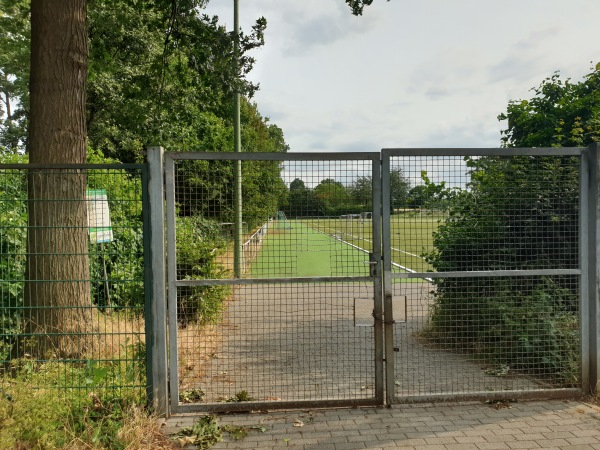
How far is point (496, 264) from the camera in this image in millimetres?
5625

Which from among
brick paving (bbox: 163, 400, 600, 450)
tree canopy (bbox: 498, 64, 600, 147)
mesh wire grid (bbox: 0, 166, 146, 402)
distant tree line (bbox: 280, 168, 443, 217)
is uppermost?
tree canopy (bbox: 498, 64, 600, 147)

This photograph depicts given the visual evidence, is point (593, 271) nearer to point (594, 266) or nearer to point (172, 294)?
point (594, 266)

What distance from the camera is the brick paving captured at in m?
4.21

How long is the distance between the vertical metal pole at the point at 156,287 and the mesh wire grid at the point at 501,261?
233 centimetres

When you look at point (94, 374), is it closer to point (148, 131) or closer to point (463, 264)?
point (463, 264)

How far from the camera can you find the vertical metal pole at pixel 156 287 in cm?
466

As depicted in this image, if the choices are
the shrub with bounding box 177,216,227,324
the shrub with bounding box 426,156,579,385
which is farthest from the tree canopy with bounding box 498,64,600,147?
the shrub with bounding box 177,216,227,324

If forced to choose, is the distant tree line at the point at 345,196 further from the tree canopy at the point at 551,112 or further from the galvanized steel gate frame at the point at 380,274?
the tree canopy at the point at 551,112

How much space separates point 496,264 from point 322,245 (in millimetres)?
2257

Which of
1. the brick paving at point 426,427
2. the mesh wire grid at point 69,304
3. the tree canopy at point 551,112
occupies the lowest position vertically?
the brick paving at point 426,427

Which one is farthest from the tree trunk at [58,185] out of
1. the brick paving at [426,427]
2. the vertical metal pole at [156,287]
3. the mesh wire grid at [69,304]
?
the brick paving at [426,427]

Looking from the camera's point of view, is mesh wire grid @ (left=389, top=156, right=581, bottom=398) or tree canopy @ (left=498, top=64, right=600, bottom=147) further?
tree canopy @ (left=498, top=64, right=600, bottom=147)

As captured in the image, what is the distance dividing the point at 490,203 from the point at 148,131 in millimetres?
19684

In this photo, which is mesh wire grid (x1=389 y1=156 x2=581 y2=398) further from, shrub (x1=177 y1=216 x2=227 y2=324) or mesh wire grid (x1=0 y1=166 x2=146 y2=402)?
mesh wire grid (x1=0 y1=166 x2=146 y2=402)
